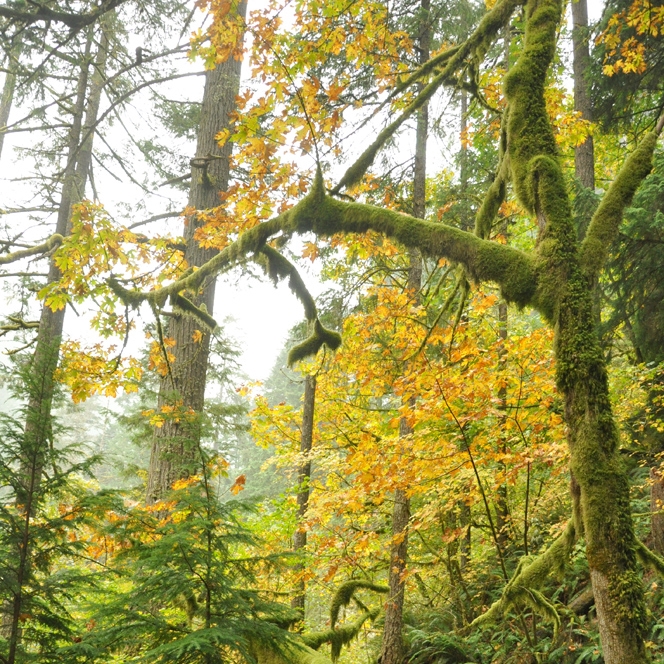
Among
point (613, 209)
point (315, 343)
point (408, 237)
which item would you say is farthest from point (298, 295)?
point (613, 209)

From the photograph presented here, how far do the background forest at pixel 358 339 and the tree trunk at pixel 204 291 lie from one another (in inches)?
1.9

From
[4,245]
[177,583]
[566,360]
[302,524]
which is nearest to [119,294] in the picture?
[177,583]

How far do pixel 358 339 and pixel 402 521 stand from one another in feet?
9.30

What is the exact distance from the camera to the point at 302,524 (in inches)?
329

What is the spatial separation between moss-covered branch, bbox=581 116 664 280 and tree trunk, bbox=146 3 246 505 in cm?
487

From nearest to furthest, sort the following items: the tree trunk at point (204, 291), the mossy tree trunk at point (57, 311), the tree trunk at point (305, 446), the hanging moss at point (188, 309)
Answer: the mossy tree trunk at point (57, 311), the hanging moss at point (188, 309), the tree trunk at point (204, 291), the tree trunk at point (305, 446)

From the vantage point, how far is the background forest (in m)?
3.26

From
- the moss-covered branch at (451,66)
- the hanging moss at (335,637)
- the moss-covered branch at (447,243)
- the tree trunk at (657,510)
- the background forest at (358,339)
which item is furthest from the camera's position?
the hanging moss at (335,637)

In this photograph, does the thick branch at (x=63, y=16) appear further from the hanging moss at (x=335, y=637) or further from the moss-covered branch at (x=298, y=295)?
the hanging moss at (x=335, y=637)

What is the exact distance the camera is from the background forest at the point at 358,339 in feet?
10.7

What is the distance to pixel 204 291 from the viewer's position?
670 centimetres

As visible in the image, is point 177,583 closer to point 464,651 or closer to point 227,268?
point 227,268

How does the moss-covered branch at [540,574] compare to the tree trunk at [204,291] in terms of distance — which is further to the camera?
the tree trunk at [204,291]

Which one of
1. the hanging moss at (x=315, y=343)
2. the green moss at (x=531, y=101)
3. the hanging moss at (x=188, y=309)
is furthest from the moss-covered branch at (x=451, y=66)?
the hanging moss at (x=188, y=309)
